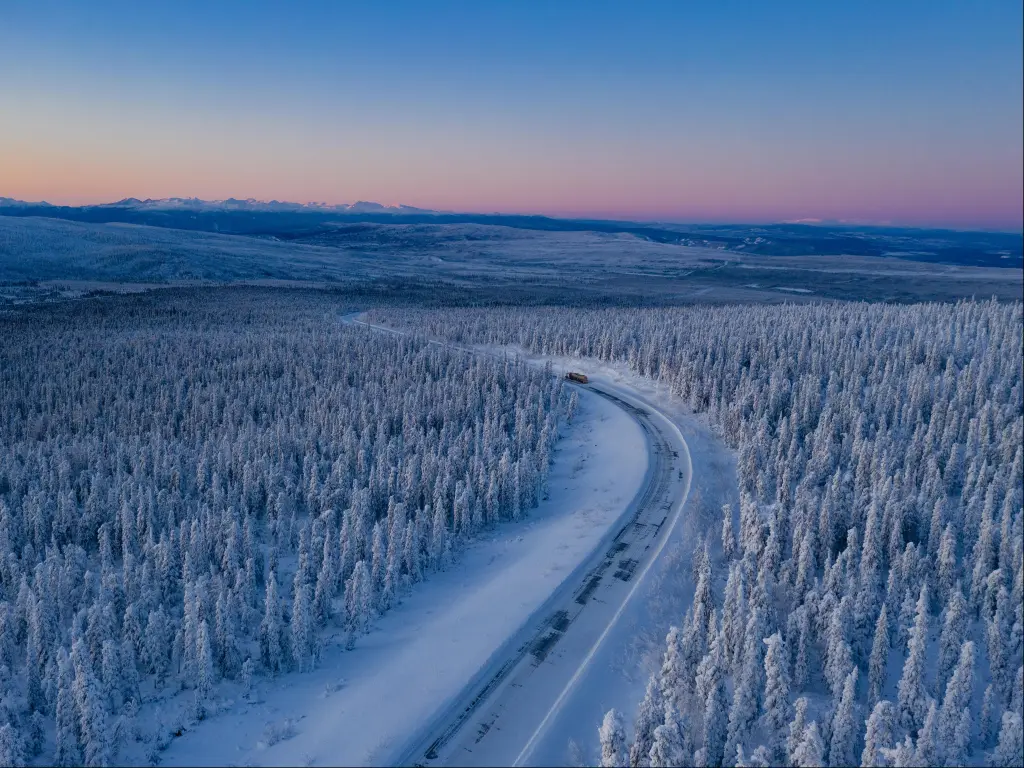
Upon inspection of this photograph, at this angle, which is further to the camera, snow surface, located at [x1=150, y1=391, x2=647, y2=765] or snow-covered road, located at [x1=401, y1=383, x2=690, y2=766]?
snow-covered road, located at [x1=401, y1=383, x2=690, y2=766]

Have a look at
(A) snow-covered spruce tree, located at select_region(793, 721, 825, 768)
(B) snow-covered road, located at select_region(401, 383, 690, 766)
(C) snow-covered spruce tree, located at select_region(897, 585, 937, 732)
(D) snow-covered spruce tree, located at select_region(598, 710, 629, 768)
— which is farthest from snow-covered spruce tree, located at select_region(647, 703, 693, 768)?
(C) snow-covered spruce tree, located at select_region(897, 585, 937, 732)

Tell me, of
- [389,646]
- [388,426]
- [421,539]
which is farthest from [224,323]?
[389,646]

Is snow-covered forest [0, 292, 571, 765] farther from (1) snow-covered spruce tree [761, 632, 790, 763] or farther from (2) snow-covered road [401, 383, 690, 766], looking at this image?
(1) snow-covered spruce tree [761, 632, 790, 763]

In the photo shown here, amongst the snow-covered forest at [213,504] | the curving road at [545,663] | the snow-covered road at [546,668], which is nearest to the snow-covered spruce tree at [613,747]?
the snow-covered road at [546,668]

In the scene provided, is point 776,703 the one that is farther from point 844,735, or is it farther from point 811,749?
point 811,749

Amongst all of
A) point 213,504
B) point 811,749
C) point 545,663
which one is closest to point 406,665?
point 545,663

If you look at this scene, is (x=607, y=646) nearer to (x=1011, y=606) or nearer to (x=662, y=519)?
(x=662, y=519)
